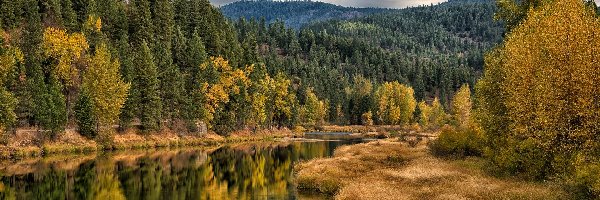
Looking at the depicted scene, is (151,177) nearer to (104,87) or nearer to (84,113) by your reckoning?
(84,113)

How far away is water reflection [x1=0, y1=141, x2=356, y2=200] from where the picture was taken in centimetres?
4200

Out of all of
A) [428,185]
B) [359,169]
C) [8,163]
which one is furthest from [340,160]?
[8,163]

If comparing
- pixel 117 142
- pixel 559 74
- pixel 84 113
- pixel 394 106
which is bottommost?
pixel 394 106

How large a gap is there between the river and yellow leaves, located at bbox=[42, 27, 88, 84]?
61.0 ft

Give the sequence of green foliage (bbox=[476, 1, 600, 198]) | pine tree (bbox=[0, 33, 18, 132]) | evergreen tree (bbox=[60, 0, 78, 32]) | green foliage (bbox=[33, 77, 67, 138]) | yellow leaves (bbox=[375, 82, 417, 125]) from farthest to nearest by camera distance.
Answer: yellow leaves (bbox=[375, 82, 417, 125]) → evergreen tree (bbox=[60, 0, 78, 32]) → green foliage (bbox=[33, 77, 67, 138]) → pine tree (bbox=[0, 33, 18, 132]) → green foliage (bbox=[476, 1, 600, 198])

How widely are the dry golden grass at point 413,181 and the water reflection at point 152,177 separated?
371cm

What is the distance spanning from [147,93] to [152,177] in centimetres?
4403

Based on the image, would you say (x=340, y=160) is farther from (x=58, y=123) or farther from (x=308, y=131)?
(x=308, y=131)

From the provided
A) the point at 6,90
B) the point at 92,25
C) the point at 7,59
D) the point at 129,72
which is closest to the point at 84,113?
the point at 6,90

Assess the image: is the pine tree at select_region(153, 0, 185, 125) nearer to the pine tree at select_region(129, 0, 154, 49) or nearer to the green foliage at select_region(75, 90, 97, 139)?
the pine tree at select_region(129, 0, 154, 49)

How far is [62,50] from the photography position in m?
86.7

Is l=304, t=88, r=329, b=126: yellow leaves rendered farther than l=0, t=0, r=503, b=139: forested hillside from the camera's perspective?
Yes

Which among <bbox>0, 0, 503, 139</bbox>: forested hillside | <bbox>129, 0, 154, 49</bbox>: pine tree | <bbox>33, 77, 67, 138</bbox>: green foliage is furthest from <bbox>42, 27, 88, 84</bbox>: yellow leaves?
<bbox>129, 0, 154, 49</bbox>: pine tree

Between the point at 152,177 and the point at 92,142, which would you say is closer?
the point at 152,177
